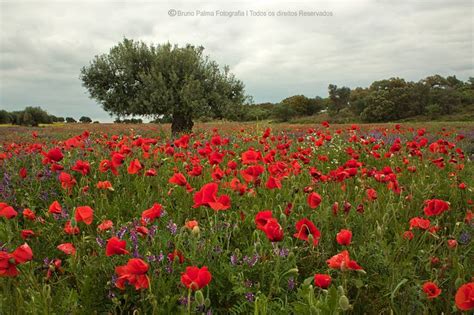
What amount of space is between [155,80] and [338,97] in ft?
209

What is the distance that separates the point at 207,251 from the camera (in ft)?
7.71

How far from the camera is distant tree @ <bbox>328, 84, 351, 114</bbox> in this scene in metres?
76.3

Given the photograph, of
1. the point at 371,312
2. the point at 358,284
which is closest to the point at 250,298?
the point at 358,284

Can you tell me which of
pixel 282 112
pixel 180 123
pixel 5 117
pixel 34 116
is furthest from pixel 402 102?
pixel 5 117

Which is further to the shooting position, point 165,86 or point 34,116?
point 34,116

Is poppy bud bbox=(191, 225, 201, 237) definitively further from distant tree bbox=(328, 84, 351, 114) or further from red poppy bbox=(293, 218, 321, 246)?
distant tree bbox=(328, 84, 351, 114)

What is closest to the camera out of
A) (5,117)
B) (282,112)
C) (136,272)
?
(136,272)

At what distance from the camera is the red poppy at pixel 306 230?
216cm

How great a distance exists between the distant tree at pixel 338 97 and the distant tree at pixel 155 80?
59112mm

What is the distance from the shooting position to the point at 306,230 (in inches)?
89.3

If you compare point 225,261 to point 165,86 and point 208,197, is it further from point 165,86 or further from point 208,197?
point 165,86

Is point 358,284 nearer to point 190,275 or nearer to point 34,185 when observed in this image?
point 190,275

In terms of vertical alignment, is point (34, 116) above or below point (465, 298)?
above

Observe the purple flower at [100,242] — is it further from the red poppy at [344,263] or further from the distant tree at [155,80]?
the distant tree at [155,80]
